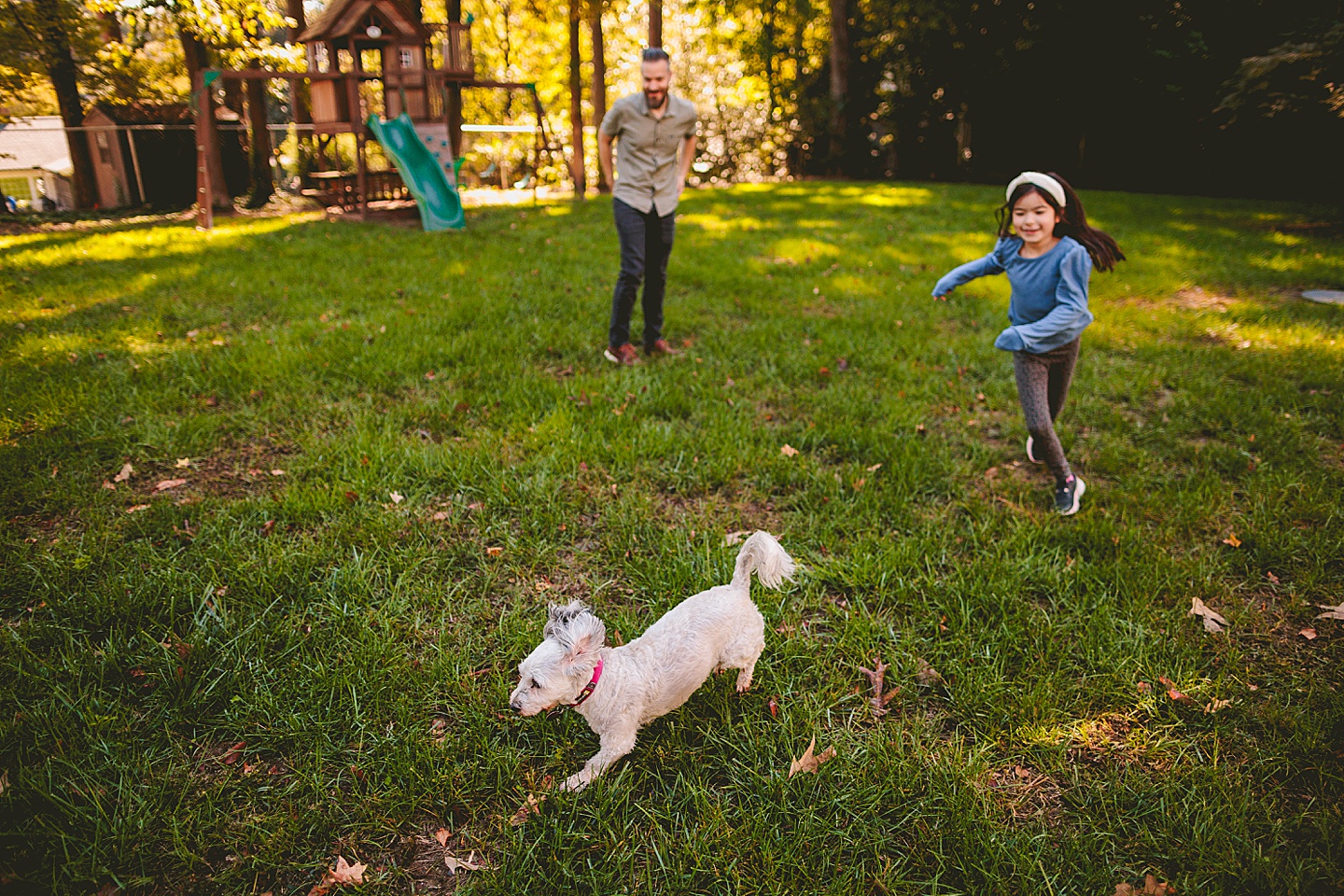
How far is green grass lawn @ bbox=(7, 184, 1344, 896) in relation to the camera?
6.38 ft

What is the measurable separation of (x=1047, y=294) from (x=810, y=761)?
8.72 ft

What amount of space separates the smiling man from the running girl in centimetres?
236

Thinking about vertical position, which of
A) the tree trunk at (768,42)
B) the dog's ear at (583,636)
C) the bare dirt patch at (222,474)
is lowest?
the bare dirt patch at (222,474)

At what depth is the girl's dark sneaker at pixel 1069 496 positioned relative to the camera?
3504 millimetres

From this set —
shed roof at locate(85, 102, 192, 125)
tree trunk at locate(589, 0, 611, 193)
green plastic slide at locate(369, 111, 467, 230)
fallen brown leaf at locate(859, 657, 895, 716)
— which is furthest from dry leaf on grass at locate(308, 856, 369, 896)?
shed roof at locate(85, 102, 192, 125)

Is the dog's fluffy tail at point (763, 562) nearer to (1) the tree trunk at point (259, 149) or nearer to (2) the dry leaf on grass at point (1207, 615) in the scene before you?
(2) the dry leaf on grass at point (1207, 615)

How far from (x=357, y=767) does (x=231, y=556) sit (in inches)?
54.5

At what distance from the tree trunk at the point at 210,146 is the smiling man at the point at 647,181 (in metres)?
9.96

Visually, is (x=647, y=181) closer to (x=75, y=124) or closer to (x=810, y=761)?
(x=810, y=761)

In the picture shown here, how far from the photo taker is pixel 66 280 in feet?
23.0

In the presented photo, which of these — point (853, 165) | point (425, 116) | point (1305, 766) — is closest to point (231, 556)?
point (1305, 766)

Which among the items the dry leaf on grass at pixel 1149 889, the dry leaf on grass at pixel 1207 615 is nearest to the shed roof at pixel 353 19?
the dry leaf on grass at pixel 1207 615

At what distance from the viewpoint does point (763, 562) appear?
2.25 m

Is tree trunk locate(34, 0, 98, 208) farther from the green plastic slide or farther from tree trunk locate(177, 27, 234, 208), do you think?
the green plastic slide
